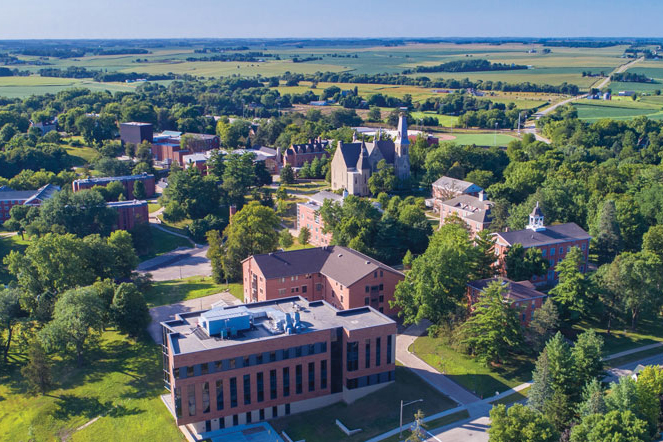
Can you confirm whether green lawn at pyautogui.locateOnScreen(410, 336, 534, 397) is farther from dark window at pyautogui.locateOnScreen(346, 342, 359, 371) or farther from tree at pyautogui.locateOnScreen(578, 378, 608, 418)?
dark window at pyautogui.locateOnScreen(346, 342, 359, 371)

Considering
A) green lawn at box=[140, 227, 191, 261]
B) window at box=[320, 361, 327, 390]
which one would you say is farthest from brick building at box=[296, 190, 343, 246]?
window at box=[320, 361, 327, 390]

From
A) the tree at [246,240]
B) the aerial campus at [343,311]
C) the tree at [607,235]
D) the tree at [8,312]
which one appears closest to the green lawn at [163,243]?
the aerial campus at [343,311]

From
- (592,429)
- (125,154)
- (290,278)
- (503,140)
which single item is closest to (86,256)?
(290,278)

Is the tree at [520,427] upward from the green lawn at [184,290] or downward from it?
upward

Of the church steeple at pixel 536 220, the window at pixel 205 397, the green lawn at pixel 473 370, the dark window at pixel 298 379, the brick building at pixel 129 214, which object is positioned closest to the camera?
the window at pixel 205 397

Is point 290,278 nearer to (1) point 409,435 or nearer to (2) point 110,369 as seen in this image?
(2) point 110,369

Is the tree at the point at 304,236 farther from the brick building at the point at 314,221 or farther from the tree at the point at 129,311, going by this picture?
the tree at the point at 129,311
